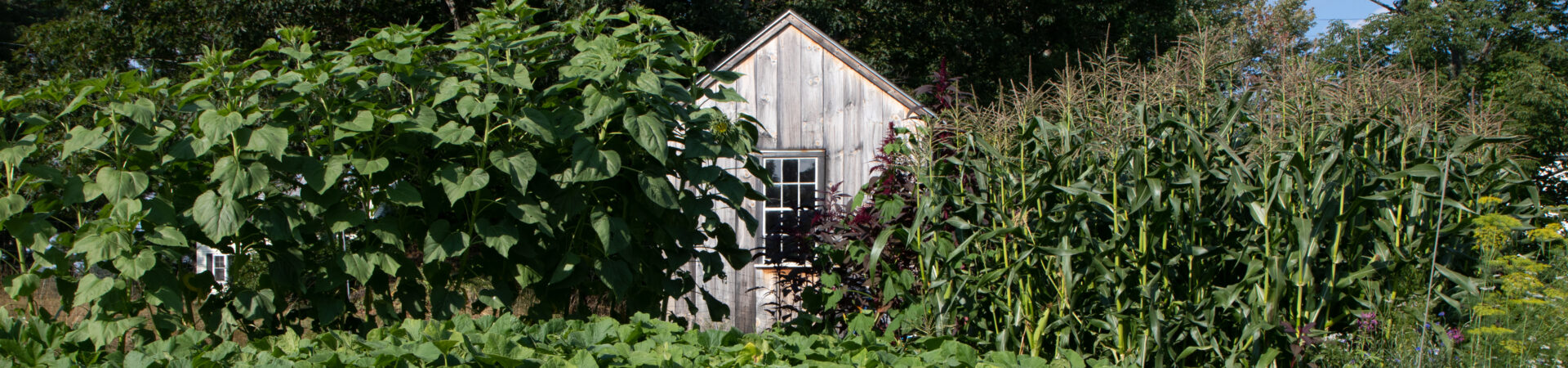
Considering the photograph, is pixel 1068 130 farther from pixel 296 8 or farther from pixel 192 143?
pixel 296 8

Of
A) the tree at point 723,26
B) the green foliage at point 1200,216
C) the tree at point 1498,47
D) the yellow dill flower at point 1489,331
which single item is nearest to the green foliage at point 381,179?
the green foliage at point 1200,216

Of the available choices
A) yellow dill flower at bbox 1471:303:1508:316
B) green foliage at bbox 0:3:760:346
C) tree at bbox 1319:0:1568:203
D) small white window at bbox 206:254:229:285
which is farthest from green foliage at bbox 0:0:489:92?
tree at bbox 1319:0:1568:203

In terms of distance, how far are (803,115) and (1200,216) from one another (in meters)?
4.05

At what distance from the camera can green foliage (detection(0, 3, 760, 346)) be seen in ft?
9.70

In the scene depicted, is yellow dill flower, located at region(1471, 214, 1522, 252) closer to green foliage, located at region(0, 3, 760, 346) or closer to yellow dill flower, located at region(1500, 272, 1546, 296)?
yellow dill flower, located at region(1500, 272, 1546, 296)

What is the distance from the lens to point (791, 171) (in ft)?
24.2

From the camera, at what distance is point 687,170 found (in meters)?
3.50

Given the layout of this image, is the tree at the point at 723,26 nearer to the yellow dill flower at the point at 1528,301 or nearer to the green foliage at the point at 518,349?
the yellow dill flower at the point at 1528,301

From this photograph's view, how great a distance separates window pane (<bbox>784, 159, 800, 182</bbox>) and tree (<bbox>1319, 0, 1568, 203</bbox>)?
47.1 feet

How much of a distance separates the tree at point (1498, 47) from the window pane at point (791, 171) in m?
14.3

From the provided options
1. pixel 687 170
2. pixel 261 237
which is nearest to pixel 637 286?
pixel 687 170

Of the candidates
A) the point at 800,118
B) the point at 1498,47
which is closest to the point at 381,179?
the point at 800,118

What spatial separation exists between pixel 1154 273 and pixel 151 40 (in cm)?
1465

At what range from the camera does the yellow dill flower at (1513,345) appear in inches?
129
